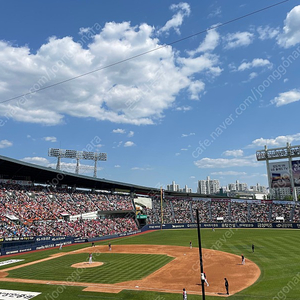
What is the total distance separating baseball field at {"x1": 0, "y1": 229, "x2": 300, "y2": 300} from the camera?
19844 millimetres

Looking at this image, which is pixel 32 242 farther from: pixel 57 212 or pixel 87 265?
pixel 87 265

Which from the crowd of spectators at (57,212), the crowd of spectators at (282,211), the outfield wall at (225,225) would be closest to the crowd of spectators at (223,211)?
the crowd of spectators at (282,211)

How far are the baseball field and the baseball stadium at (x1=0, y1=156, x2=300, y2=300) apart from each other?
3.2 inches

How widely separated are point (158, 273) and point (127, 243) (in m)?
23.1

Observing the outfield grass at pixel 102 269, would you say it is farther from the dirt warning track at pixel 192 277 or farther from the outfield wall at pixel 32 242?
the outfield wall at pixel 32 242

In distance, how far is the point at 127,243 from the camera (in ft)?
156

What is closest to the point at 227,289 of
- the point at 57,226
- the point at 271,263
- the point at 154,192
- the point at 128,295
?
the point at 128,295

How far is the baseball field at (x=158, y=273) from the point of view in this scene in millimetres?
19844

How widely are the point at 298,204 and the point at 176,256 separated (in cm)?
5376

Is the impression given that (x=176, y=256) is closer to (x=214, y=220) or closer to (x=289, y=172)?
(x=214, y=220)

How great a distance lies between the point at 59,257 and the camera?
36000 millimetres

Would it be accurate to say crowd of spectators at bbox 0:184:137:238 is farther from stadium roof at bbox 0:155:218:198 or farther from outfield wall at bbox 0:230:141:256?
stadium roof at bbox 0:155:218:198

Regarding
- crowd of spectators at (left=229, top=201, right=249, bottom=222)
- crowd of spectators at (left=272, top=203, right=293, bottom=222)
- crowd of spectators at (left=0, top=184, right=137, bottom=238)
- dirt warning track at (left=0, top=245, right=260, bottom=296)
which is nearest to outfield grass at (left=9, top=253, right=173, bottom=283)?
dirt warning track at (left=0, top=245, right=260, bottom=296)

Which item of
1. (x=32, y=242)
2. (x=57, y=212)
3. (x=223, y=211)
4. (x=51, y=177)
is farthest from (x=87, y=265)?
(x=223, y=211)
